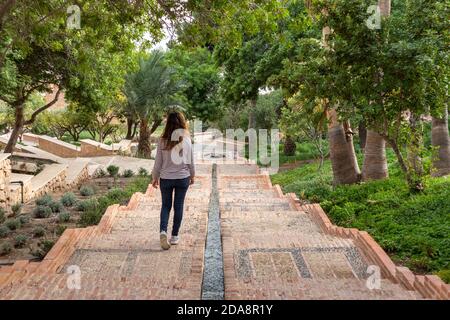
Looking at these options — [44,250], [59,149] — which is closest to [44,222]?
[44,250]

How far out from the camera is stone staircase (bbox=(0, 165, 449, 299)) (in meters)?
4.43

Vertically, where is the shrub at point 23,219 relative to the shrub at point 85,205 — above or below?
below

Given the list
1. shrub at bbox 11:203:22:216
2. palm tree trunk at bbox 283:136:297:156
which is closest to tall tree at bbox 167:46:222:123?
palm tree trunk at bbox 283:136:297:156

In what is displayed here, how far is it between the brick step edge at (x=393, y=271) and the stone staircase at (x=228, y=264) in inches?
0.4

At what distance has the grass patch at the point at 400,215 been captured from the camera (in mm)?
6461

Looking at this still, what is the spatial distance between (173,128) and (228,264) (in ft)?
5.88

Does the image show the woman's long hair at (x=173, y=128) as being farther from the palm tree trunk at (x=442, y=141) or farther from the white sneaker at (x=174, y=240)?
the palm tree trunk at (x=442, y=141)

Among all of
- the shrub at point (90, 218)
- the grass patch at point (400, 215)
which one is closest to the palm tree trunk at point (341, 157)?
the grass patch at point (400, 215)

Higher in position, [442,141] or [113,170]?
[442,141]

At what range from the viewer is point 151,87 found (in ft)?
74.2

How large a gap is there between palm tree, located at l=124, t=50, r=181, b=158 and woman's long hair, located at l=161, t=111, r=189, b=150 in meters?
16.3

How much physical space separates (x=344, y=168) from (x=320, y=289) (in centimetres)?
780

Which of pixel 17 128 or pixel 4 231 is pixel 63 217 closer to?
pixel 4 231
